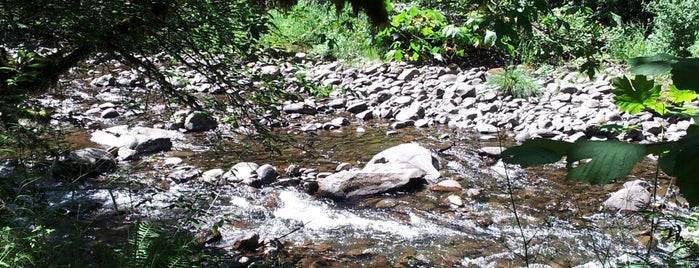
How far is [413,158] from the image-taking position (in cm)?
637

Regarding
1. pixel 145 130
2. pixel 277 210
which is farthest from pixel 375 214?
pixel 145 130

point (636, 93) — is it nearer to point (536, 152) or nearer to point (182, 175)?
point (536, 152)

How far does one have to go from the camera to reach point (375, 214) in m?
5.20

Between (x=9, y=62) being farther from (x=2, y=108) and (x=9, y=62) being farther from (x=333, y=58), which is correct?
(x=333, y=58)

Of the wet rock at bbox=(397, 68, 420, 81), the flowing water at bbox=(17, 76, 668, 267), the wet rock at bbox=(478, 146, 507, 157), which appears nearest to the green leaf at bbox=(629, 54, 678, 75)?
the flowing water at bbox=(17, 76, 668, 267)

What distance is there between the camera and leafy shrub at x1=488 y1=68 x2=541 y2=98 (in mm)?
8875

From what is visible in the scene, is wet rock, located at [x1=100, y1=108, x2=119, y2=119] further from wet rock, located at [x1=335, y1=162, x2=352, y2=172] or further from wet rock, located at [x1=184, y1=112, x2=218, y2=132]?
wet rock, located at [x1=335, y1=162, x2=352, y2=172]

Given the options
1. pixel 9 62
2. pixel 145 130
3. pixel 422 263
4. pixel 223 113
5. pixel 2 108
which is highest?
pixel 9 62

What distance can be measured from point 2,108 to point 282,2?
150 cm

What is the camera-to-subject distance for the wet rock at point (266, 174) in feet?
19.3

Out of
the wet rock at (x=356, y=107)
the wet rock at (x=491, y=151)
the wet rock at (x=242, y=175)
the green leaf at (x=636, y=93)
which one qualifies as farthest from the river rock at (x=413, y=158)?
the green leaf at (x=636, y=93)

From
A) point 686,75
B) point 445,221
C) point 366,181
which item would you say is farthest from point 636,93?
point 366,181

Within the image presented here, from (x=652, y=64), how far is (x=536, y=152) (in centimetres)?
30

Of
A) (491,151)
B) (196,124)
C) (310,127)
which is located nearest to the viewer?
(491,151)
